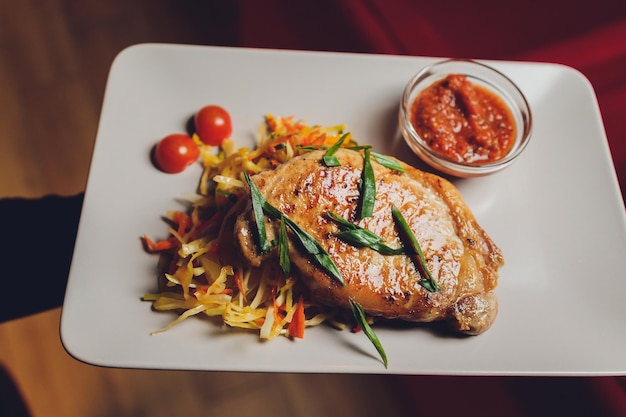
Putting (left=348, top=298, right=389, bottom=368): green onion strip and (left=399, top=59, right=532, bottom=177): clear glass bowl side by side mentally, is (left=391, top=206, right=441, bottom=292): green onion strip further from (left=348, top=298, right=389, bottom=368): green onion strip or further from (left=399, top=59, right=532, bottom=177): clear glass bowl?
(left=399, top=59, right=532, bottom=177): clear glass bowl

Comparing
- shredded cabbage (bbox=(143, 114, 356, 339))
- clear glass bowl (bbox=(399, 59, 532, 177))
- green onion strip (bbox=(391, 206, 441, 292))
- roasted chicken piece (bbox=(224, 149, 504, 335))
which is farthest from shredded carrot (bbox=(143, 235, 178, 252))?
clear glass bowl (bbox=(399, 59, 532, 177))

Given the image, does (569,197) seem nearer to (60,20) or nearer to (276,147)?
(276,147)

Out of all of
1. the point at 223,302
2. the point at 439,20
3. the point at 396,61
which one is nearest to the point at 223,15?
the point at 439,20

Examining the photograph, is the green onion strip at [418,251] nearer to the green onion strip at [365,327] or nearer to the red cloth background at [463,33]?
the green onion strip at [365,327]

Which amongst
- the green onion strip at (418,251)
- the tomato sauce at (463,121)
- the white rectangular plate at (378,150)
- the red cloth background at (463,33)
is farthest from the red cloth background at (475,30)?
the green onion strip at (418,251)

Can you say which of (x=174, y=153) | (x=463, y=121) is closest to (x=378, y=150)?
(x=463, y=121)

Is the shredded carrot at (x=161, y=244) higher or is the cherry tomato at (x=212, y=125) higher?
the cherry tomato at (x=212, y=125)

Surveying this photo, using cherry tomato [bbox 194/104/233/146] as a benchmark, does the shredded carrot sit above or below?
below
